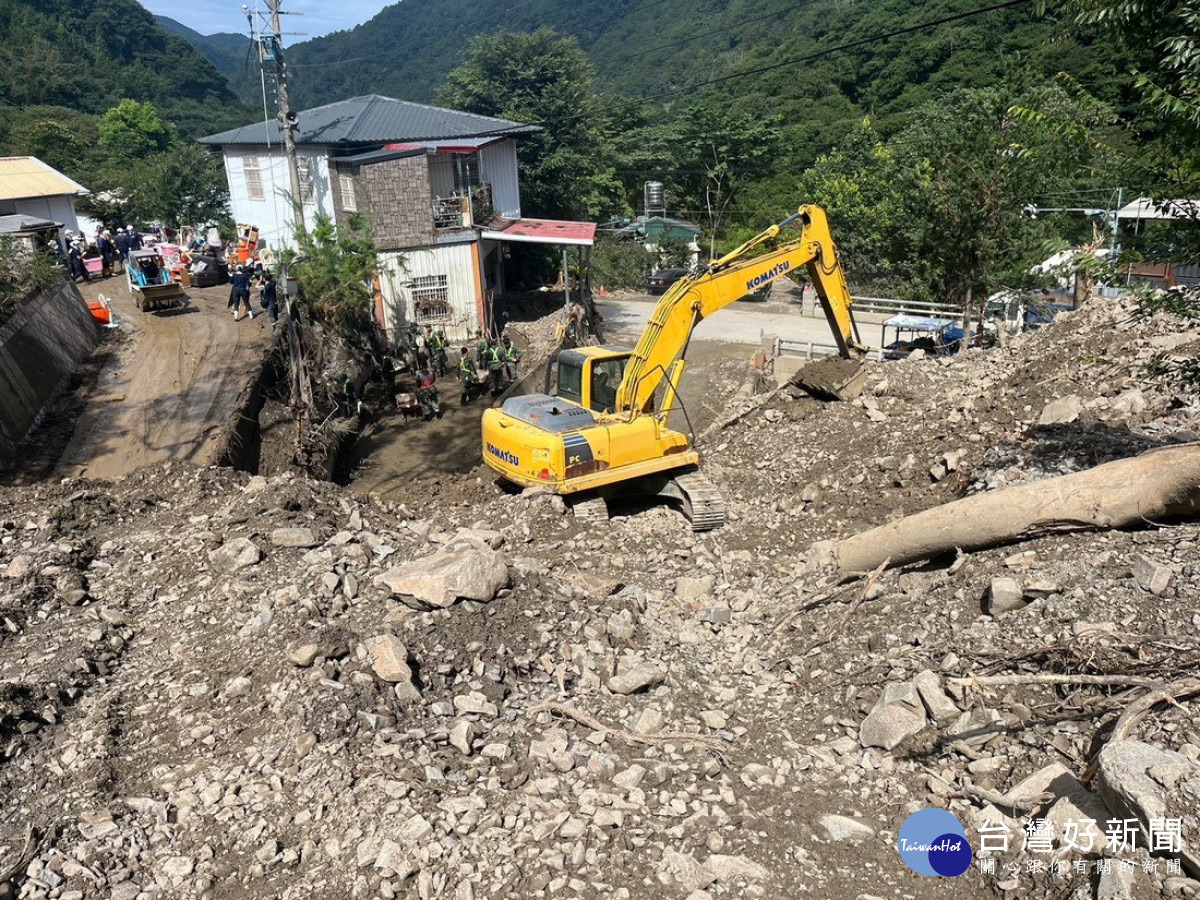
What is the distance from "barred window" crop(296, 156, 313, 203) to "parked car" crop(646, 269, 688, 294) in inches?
556

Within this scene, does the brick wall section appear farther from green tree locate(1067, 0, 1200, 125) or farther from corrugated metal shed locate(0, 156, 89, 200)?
green tree locate(1067, 0, 1200, 125)

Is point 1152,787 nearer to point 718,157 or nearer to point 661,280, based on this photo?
point 661,280

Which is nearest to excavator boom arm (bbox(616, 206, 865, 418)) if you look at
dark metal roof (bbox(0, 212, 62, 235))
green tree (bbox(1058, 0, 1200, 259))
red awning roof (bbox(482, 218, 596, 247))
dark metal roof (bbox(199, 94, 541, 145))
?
green tree (bbox(1058, 0, 1200, 259))

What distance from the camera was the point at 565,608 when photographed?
7.59 m

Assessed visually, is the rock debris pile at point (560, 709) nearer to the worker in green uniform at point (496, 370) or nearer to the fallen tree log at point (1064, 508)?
the fallen tree log at point (1064, 508)

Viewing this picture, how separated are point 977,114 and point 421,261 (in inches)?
533

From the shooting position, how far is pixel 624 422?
11.4m

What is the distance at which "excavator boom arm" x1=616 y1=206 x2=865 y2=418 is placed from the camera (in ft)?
38.7

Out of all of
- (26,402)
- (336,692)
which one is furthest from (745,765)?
(26,402)

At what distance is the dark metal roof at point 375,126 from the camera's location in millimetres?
23469

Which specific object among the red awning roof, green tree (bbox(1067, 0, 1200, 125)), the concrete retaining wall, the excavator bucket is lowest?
the excavator bucket

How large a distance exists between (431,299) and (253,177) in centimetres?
846

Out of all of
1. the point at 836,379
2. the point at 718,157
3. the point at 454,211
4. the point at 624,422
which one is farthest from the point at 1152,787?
the point at 718,157

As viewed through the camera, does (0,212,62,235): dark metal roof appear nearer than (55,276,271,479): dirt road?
No
